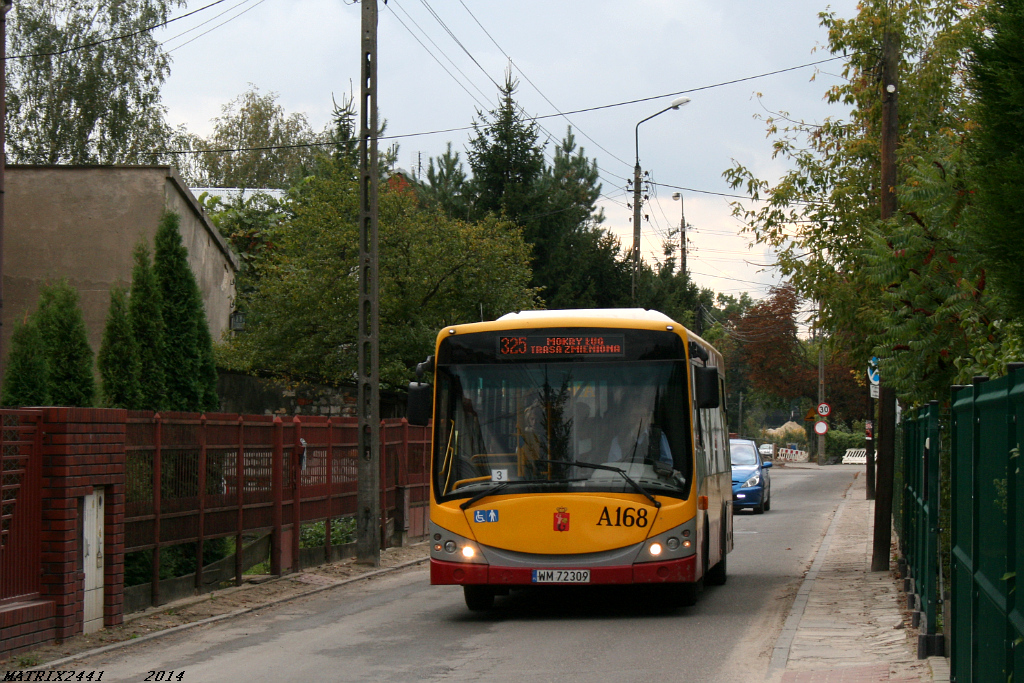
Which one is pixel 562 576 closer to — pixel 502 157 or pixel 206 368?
pixel 206 368

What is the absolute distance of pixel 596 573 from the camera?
11188 millimetres

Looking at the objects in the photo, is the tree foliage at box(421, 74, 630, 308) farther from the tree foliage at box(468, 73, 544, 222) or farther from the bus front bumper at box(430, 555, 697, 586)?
the bus front bumper at box(430, 555, 697, 586)

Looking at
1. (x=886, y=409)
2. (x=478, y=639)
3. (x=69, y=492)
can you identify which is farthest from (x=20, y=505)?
(x=886, y=409)

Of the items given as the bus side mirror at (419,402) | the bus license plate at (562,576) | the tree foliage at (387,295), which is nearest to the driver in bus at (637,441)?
the bus license plate at (562,576)

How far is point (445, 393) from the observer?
1180cm

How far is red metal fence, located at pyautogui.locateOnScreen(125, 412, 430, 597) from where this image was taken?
11.9 metres

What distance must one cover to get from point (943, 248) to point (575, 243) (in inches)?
1424

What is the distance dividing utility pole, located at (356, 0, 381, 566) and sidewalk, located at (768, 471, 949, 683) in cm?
616

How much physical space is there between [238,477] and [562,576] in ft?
15.4

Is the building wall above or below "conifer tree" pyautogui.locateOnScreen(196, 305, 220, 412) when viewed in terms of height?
above

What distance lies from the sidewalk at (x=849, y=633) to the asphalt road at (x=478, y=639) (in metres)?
0.26

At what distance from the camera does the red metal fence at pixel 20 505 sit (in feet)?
30.9

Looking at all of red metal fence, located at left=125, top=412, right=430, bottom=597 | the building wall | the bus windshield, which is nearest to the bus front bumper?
the bus windshield

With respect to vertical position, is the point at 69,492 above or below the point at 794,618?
above
